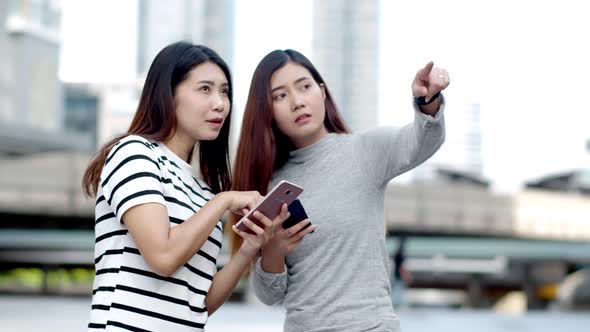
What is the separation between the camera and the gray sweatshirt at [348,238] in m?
3.02

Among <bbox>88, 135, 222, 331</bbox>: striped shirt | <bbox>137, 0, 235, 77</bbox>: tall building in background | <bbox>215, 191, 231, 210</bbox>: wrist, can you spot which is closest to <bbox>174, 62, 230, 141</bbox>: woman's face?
<bbox>88, 135, 222, 331</bbox>: striped shirt

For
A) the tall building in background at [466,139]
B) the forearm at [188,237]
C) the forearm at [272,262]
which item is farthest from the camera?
the tall building in background at [466,139]

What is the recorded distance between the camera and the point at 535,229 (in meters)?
44.4

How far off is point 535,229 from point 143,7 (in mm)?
116534

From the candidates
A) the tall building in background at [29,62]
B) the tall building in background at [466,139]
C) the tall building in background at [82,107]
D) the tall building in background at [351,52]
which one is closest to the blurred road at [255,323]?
the tall building in background at [29,62]

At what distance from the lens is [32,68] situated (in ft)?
241

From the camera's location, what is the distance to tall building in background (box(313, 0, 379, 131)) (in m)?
152

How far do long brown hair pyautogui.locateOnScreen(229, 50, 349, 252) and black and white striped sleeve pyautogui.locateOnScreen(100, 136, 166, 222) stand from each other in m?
0.61

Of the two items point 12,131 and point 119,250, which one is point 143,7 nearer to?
point 12,131

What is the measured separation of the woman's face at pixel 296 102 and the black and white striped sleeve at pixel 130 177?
68 centimetres

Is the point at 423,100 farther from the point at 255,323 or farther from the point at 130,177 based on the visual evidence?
the point at 255,323

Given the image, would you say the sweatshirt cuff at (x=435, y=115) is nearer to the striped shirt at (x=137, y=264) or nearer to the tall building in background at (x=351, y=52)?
the striped shirt at (x=137, y=264)

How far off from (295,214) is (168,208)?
1.39ft

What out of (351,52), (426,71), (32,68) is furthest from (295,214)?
(351,52)
